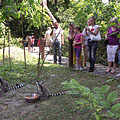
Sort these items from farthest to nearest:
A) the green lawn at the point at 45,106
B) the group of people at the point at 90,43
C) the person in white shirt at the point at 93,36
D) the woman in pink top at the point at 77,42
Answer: the woman in pink top at the point at 77,42 → the person in white shirt at the point at 93,36 → the group of people at the point at 90,43 → the green lawn at the point at 45,106

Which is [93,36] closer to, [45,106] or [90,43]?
[90,43]

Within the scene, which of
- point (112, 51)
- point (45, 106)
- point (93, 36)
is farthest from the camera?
point (93, 36)

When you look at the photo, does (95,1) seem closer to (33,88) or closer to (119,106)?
(33,88)

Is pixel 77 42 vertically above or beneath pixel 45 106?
above

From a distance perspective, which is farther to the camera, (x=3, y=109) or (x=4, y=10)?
(x=4, y=10)

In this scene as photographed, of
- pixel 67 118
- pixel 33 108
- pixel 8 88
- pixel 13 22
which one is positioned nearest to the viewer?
pixel 67 118

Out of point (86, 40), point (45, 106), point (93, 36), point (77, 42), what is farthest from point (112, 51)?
point (45, 106)

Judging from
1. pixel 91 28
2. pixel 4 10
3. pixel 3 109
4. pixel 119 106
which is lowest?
pixel 3 109

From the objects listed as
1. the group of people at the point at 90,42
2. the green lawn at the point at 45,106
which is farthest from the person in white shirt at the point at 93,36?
the green lawn at the point at 45,106

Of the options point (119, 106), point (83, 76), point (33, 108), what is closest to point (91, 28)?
point (83, 76)

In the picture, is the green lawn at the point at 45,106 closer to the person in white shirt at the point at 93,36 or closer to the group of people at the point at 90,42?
the group of people at the point at 90,42

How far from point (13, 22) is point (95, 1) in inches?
823

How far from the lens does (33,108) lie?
403 centimetres

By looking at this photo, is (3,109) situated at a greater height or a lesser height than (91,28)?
lesser
